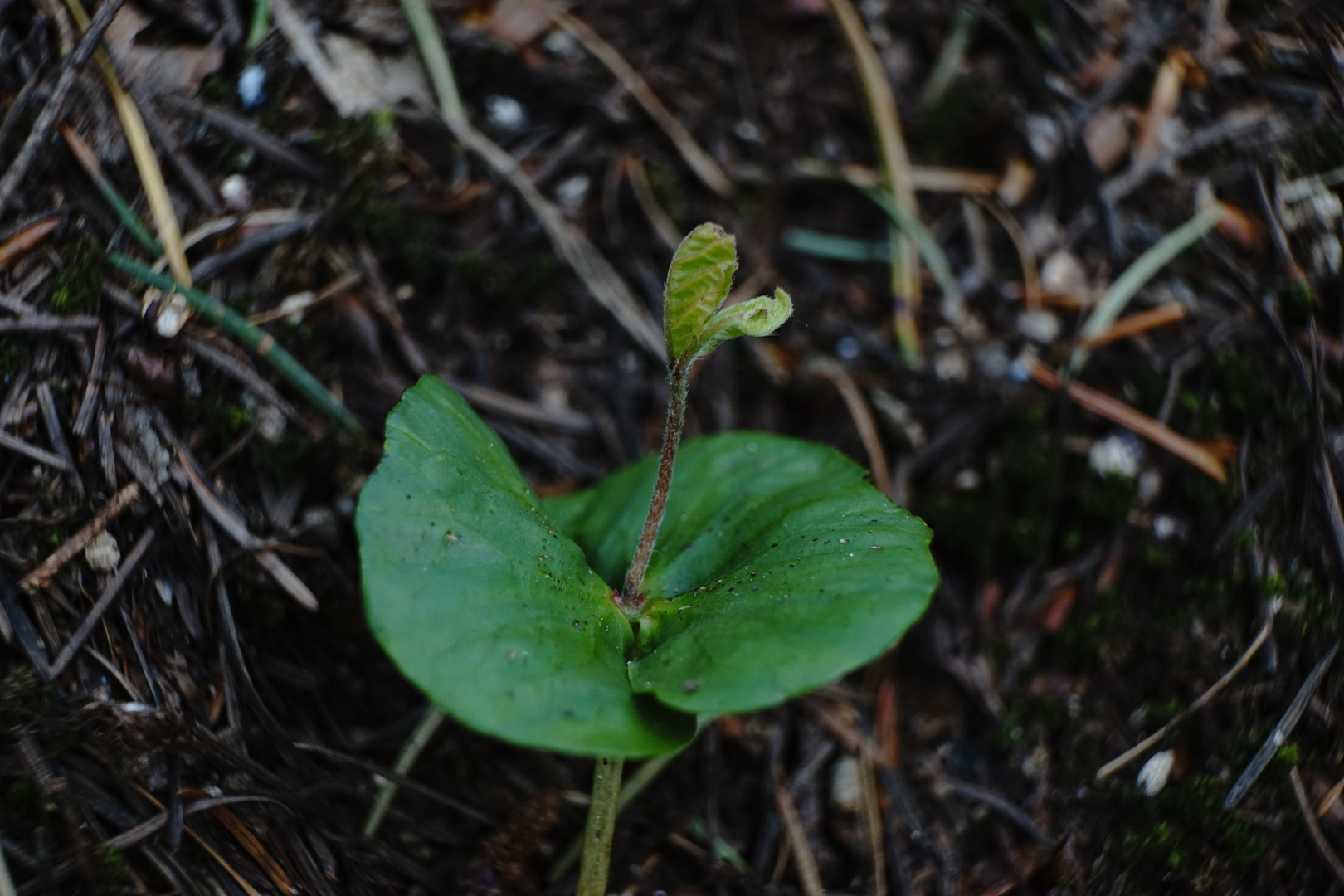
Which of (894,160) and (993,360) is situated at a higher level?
(894,160)

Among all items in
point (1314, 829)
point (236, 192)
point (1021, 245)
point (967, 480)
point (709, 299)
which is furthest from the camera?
point (1021, 245)

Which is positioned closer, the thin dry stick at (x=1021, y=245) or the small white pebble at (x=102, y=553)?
the small white pebble at (x=102, y=553)

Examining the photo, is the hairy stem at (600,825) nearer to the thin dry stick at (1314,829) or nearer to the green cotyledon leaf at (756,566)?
the green cotyledon leaf at (756,566)

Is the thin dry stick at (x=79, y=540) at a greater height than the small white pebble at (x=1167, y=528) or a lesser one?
greater

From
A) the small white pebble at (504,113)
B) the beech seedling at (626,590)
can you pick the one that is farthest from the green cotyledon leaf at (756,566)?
the small white pebble at (504,113)

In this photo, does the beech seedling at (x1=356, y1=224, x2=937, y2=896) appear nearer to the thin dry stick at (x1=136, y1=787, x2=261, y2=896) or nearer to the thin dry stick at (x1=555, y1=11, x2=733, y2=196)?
the thin dry stick at (x1=136, y1=787, x2=261, y2=896)

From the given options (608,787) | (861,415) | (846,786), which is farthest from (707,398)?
(608,787)

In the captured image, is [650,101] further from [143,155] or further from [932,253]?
[143,155]
